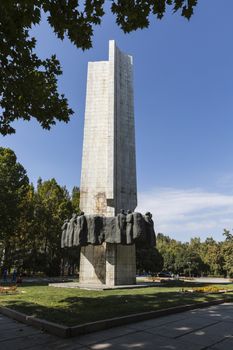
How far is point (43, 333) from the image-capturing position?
7406mm

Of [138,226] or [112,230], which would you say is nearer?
[138,226]

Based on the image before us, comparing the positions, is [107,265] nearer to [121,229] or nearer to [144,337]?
[121,229]

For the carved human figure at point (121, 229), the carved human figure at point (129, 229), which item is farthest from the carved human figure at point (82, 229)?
the carved human figure at point (129, 229)

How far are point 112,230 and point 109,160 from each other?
5.53 metres

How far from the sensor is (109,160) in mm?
23094

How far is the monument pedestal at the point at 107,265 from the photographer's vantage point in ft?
69.0

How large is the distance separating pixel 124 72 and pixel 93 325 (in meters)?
22.9

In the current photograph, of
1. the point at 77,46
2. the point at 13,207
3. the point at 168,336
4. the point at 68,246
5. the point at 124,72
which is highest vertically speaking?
the point at 124,72

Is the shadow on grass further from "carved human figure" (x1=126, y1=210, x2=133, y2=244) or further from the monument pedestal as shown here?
the monument pedestal

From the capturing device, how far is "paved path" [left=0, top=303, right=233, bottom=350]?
6387 millimetres

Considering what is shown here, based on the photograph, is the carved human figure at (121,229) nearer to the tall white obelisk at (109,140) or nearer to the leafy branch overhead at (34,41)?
the tall white obelisk at (109,140)

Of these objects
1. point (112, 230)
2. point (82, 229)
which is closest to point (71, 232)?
point (82, 229)

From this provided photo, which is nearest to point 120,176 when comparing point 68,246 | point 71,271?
point 68,246

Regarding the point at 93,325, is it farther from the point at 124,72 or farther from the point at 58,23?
the point at 124,72
